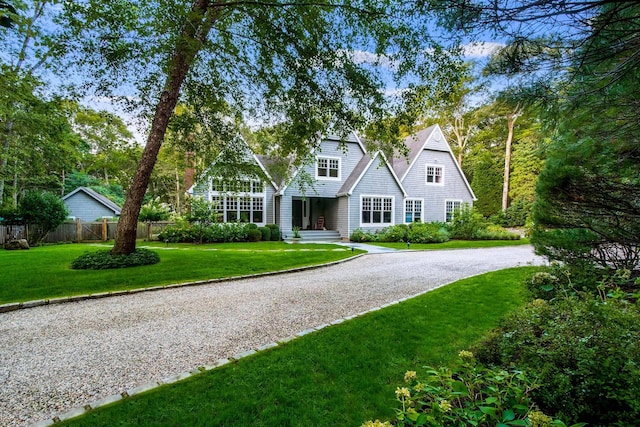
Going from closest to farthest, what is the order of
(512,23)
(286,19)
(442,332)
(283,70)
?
(512,23), (442,332), (286,19), (283,70)

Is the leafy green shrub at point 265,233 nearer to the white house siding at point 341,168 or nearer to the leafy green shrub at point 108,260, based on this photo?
the white house siding at point 341,168

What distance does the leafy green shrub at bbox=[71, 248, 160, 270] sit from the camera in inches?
311

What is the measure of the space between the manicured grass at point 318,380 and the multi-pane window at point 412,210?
50.7 feet

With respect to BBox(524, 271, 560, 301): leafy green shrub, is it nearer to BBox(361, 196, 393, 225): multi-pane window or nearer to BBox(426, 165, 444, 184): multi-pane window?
BBox(361, 196, 393, 225): multi-pane window

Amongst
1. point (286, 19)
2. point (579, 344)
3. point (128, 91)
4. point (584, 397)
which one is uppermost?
point (286, 19)

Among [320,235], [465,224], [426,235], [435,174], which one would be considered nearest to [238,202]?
[320,235]

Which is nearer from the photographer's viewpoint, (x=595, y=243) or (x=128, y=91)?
(x=595, y=243)

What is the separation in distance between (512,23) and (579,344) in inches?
120

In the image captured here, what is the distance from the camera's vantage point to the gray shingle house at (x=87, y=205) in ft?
73.3

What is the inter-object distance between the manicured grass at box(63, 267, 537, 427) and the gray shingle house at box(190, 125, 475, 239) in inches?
489

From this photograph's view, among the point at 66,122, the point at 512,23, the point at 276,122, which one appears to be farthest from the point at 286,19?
the point at 66,122

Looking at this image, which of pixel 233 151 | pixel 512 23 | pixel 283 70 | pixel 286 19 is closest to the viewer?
pixel 512 23

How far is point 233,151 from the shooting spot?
9547 mm

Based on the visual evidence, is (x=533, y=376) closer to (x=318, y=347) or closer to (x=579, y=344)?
(x=579, y=344)
